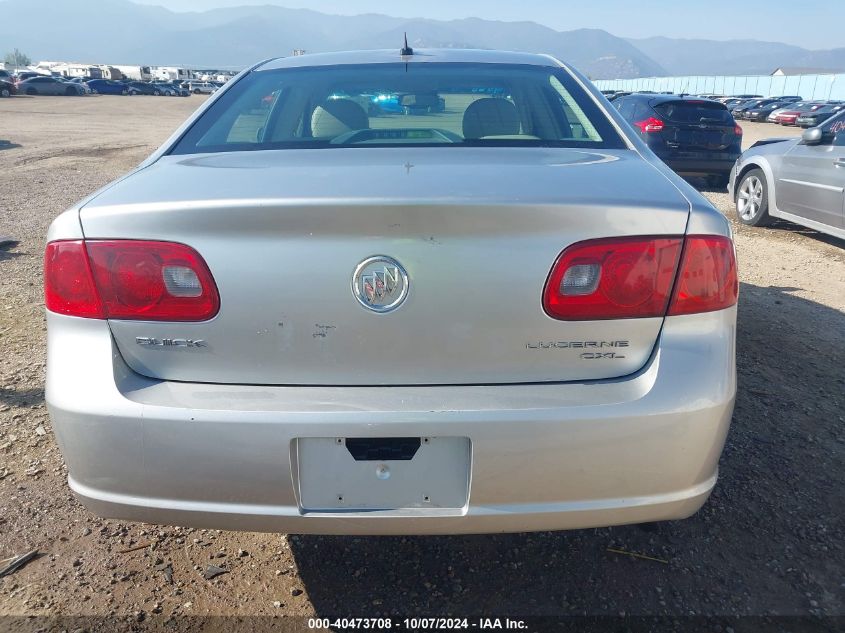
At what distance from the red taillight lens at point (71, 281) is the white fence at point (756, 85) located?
54.9 meters

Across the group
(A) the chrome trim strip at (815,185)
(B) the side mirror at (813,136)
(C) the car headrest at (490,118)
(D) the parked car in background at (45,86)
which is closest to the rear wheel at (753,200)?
(A) the chrome trim strip at (815,185)

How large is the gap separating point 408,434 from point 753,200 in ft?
24.2

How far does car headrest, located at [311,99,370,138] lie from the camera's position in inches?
103

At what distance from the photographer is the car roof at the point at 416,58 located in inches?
113

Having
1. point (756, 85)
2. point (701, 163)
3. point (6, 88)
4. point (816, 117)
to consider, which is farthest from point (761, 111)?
point (6, 88)

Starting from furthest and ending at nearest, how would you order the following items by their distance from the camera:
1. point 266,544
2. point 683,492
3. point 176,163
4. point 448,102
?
point 448,102, point 266,544, point 176,163, point 683,492

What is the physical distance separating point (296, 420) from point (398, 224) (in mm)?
519

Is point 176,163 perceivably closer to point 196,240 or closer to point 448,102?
point 196,240

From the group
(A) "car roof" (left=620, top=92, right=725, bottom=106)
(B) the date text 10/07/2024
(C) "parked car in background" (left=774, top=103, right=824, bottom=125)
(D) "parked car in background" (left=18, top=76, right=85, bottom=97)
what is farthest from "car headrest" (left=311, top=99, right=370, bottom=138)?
(D) "parked car in background" (left=18, top=76, right=85, bottom=97)

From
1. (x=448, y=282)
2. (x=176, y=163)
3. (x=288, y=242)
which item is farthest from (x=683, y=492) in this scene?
(x=176, y=163)

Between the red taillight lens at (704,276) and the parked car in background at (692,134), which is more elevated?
the red taillight lens at (704,276)

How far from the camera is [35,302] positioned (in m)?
4.66

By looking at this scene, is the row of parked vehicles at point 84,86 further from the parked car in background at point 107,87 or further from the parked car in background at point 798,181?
the parked car in background at point 798,181

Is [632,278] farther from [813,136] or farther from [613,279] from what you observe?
[813,136]
